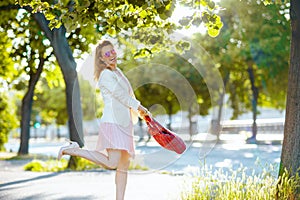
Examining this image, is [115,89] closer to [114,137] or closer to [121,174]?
[114,137]

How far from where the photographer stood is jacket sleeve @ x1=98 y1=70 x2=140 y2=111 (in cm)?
607

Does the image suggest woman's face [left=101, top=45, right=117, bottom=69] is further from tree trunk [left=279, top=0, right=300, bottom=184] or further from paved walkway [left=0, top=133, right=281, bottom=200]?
tree trunk [left=279, top=0, right=300, bottom=184]

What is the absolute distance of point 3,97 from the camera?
29172 mm

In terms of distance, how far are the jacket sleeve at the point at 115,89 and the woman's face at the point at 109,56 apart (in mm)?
174

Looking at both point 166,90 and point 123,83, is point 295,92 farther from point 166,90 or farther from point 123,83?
point 166,90

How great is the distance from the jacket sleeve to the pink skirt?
29cm

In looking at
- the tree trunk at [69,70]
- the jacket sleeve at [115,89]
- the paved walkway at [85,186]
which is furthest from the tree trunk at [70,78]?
the jacket sleeve at [115,89]

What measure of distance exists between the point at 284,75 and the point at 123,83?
25.2 m

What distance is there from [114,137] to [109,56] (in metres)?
0.97

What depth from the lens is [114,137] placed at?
20.2ft

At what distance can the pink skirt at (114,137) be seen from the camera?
20.1ft

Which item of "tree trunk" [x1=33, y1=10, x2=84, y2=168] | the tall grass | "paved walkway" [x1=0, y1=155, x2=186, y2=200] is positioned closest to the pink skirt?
the tall grass

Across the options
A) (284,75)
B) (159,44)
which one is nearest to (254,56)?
(284,75)

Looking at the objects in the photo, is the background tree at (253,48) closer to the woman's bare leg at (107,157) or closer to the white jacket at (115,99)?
the white jacket at (115,99)
